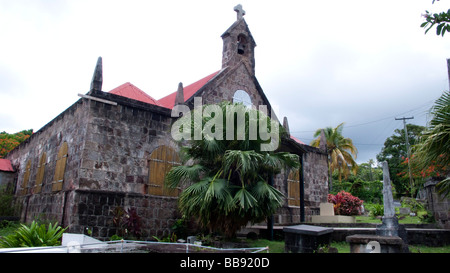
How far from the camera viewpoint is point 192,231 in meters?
11.6

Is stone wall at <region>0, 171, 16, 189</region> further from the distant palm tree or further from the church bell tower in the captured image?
the distant palm tree

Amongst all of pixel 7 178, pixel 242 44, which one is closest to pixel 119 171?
pixel 242 44

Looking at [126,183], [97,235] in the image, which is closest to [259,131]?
[126,183]

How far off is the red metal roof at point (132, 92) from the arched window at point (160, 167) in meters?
2.91

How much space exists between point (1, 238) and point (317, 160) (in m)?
14.0

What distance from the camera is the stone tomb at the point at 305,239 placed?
8.41 metres

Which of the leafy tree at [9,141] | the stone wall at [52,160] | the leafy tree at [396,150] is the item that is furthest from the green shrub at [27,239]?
the leafy tree at [396,150]

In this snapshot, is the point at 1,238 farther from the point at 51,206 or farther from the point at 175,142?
the point at 175,142

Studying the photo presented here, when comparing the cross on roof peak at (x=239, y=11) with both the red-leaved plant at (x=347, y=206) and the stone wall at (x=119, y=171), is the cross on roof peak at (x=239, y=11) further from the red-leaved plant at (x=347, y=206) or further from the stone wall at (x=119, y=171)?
the red-leaved plant at (x=347, y=206)

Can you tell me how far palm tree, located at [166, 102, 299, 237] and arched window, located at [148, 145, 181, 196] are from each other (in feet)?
6.92

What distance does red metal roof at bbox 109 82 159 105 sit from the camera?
45.6ft

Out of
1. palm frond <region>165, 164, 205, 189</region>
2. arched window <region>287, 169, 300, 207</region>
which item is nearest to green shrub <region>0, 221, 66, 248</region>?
palm frond <region>165, 164, 205, 189</region>

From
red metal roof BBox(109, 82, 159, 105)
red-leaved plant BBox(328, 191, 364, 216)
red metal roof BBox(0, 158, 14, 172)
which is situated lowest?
red-leaved plant BBox(328, 191, 364, 216)

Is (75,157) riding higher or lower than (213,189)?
higher
